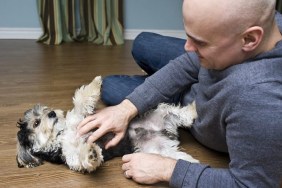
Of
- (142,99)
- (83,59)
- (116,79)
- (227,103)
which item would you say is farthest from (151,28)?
(227,103)

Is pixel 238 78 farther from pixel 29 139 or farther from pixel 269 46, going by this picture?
pixel 29 139

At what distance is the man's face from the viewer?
2.94 feet

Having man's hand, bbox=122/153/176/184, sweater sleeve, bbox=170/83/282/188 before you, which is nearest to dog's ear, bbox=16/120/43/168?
man's hand, bbox=122/153/176/184

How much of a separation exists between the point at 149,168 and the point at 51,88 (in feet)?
4.30

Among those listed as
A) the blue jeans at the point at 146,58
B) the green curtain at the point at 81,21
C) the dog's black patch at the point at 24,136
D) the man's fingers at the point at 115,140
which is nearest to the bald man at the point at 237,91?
the man's fingers at the point at 115,140

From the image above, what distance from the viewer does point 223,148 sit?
143 cm

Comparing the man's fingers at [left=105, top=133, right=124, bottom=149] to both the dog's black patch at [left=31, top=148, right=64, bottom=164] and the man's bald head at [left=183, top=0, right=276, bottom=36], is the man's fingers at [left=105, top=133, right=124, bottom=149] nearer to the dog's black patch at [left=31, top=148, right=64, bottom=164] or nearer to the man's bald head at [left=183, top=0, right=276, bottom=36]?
the dog's black patch at [left=31, top=148, right=64, bottom=164]

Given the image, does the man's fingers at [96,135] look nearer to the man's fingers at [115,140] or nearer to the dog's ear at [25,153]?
the man's fingers at [115,140]

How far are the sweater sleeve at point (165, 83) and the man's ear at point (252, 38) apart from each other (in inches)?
19.0

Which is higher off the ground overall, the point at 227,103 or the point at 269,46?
the point at 269,46

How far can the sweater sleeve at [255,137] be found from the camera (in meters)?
0.91

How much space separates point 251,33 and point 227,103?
8.5 inches

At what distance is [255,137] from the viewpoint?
928 millimetres

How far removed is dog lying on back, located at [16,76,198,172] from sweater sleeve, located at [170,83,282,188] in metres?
0.40
